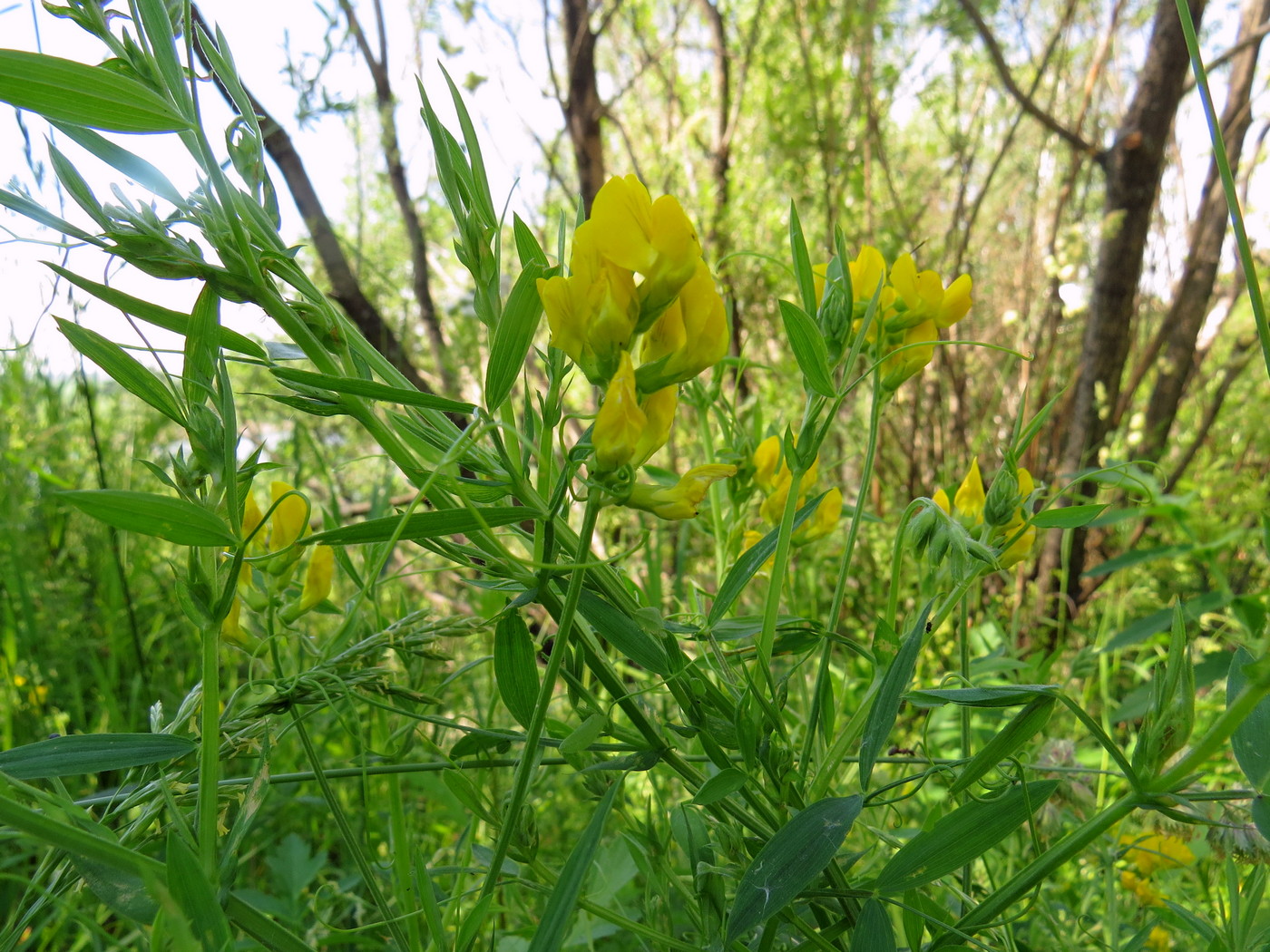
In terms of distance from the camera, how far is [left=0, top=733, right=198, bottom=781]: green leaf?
280 millimetres

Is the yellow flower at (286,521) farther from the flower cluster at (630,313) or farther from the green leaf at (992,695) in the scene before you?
the green leaf at (992,695)

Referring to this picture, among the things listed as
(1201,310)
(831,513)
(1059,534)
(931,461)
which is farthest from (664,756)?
(1201,310)

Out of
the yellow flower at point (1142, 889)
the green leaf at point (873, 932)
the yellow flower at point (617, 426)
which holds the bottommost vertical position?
the yellow flower at point (1142, 889)

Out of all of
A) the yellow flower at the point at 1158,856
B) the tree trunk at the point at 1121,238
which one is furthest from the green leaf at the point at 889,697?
the tree trunk at the point at 1121,238

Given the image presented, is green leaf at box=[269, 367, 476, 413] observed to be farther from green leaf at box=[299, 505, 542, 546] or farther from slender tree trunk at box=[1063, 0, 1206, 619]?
slender tree trunk at box=[1063, 0, 1206, 619]

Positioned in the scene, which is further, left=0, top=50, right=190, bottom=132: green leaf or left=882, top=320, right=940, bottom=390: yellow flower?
left=882, top=320, right=940, bottom=390: yellow flower

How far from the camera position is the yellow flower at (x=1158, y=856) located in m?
0.59

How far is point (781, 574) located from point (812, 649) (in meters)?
0.08

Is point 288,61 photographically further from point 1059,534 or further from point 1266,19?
point 1266,19

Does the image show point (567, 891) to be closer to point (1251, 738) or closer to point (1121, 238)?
point (1251, 738)

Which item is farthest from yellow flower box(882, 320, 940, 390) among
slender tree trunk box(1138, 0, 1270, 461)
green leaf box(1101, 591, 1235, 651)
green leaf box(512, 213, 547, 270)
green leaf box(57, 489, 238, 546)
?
slender tree trunk box(1138, 0, 1270, 461)

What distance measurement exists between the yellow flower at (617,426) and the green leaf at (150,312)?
14cm

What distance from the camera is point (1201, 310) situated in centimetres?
180

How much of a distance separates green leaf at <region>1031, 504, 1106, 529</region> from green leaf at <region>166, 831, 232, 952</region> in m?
0.36
